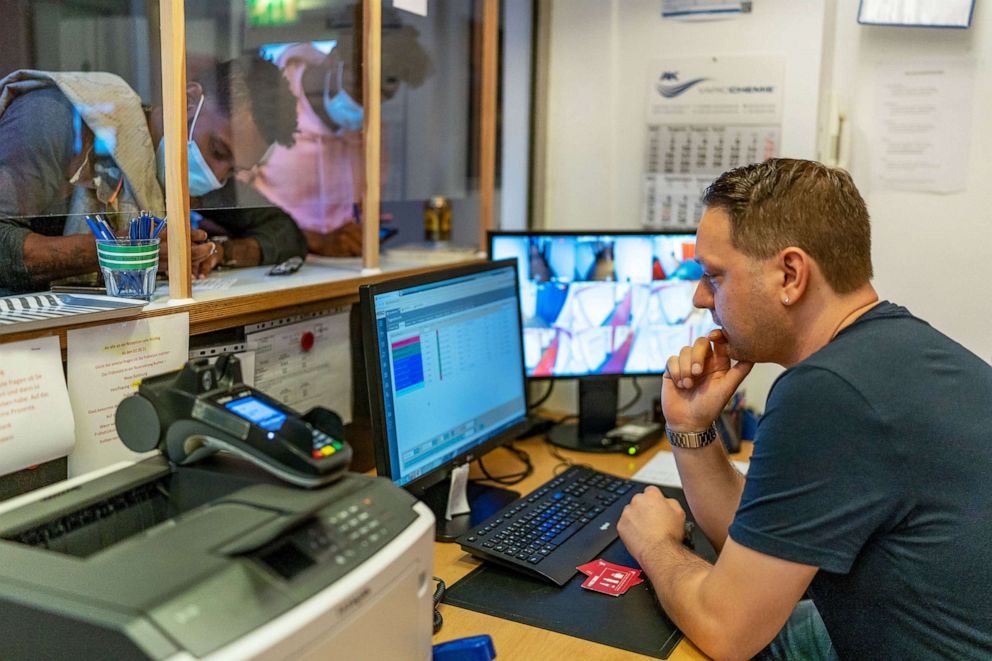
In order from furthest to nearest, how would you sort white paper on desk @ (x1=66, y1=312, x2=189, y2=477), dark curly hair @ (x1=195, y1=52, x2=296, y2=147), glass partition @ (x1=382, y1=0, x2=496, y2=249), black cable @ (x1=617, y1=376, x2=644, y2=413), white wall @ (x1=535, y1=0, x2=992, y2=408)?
black cable @ (x1=617, y1=376, x2=644, y2=413) < white wall @ (x1=535, y1=0, x2=992, y2=408) < glass partition @ (x1=382, y1=0, x2=496, y2=249) < dark curly hair @ (x1=195, y1=52, x2=296, y2=147) < white paper on desk @ (x1=66, y1=312, x2=189, y2=477)

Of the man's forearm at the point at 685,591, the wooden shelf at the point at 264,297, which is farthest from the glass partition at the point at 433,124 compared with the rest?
the man's forearm at the point at 685,591

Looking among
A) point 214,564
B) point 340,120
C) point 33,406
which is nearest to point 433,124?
point 340,120

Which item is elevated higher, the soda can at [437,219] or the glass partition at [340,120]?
the glass partition at [340,120]

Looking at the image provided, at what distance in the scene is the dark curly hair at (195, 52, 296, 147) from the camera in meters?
1.46

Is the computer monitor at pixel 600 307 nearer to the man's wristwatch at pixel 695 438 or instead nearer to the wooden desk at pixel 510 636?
the man's wristwatch at pixel 695 438

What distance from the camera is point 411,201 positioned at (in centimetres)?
215

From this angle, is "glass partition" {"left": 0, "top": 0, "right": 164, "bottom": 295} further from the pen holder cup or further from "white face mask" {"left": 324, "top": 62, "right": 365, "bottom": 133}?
"white face mask" {"left": 324, "top": 62, "right": 365, "bottom": 133}

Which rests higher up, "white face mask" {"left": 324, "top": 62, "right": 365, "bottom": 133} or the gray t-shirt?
"white face mask" {"left": 324, "top": 62, "right": 365, "bottom": 133}

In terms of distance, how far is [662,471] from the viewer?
6.40 ft

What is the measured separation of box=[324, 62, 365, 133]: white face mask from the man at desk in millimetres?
816

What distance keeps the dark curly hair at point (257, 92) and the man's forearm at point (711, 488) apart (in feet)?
3.10

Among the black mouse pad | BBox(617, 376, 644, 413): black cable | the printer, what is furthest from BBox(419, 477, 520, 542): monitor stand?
BBox(617, 376, 644, 413): black cable

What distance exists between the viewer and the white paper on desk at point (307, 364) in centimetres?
161

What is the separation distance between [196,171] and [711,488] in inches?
39.5
